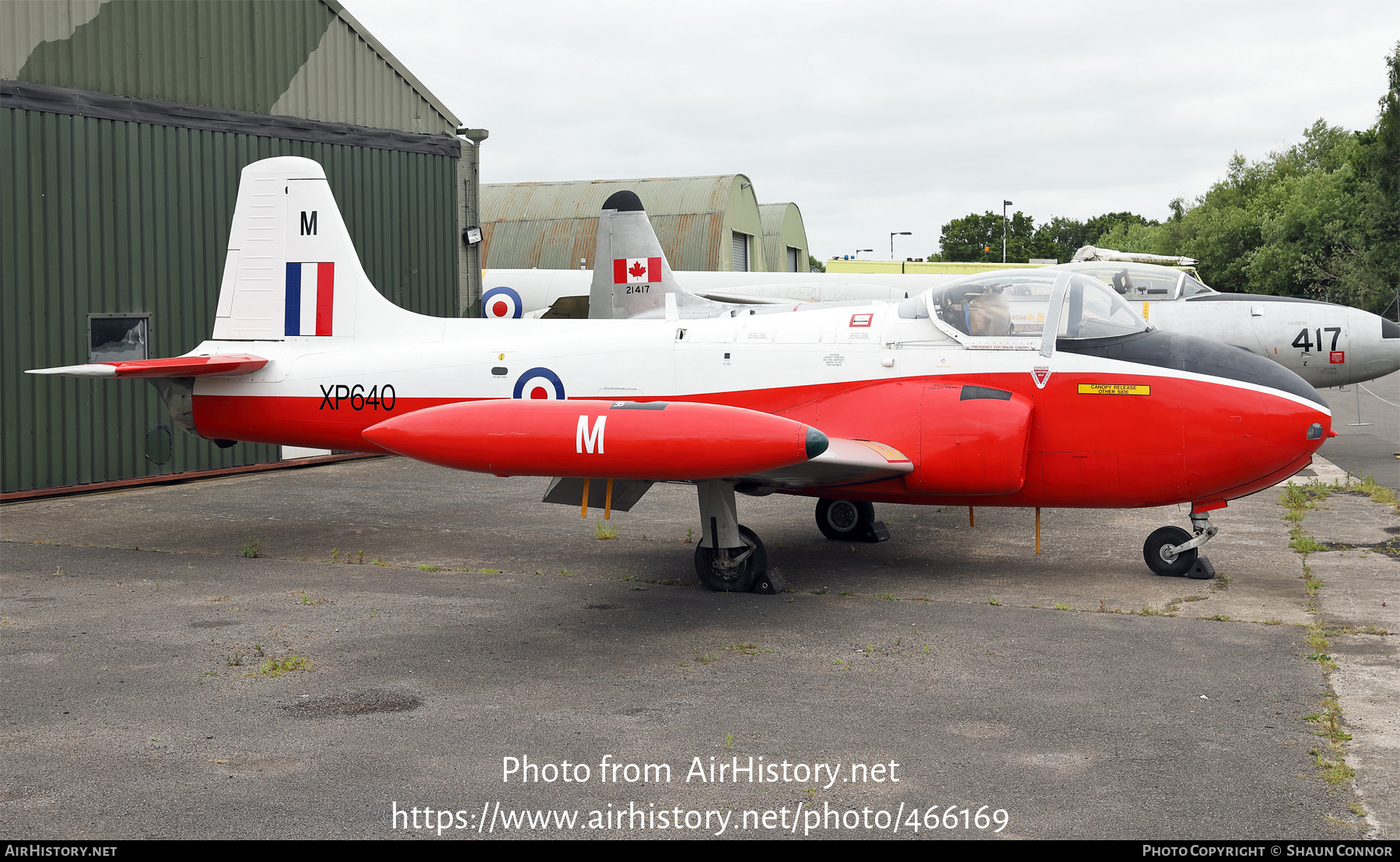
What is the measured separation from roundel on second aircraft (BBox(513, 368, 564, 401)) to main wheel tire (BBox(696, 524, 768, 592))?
5.75ft

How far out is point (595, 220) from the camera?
127 ft

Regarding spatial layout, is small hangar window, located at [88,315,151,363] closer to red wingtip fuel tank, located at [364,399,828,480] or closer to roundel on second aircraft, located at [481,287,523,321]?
red wingtip fuel tank, located at [364,399,828,480]

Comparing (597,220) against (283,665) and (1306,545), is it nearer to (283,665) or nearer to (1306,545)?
(1306,545)

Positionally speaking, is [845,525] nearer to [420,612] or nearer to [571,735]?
[420,612]

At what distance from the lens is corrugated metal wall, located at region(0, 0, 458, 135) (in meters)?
12.5

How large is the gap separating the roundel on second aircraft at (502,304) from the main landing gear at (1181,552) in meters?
16.2

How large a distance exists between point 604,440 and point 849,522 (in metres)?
3.84

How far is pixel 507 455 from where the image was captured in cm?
658

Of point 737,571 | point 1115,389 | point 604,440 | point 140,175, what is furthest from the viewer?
point 140,175

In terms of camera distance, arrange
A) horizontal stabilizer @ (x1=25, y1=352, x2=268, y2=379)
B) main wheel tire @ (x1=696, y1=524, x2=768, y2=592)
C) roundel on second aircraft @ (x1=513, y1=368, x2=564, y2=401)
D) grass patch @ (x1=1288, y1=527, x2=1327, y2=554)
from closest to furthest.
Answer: main wheel tire @ (x1=696, y1=524, x2=768, y2=592) < roundel on second aircraft @ (x1=513, y1=368, x2=564, y2=401) < horizontal stabilizer @ (x1=25, y1=352, x2=268, y2=379) < grass patch @ (x1=1288, y1=527, x2=1327, y2=554)

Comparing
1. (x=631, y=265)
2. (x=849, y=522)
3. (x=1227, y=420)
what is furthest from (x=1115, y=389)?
(x=631, y=265)

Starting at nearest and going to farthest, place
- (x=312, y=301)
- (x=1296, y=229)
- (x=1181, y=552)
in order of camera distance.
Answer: (x=1181, y=552) < (x=312, y=301) < (x=1296, y=229)

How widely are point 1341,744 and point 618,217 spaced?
1487 cm

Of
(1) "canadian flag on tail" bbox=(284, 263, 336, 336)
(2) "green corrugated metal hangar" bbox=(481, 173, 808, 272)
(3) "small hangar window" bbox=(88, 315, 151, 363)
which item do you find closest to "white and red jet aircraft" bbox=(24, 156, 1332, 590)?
(1) "canadian flag on tail" bbox=(284, 263, 336, 336)
